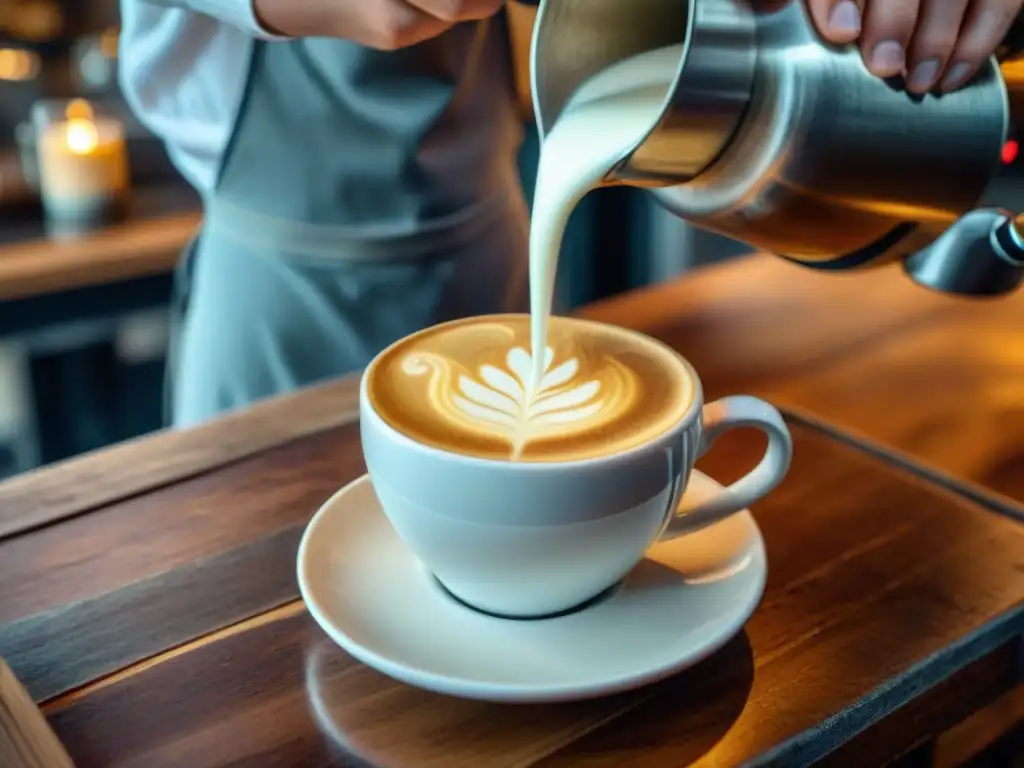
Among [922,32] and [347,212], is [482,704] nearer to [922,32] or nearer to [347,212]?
[922,32]

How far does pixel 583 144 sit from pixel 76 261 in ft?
4.37

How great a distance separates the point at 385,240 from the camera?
1.03 metres

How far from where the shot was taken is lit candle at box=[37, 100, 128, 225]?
1.77 m

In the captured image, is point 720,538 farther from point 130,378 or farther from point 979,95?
point 130,378

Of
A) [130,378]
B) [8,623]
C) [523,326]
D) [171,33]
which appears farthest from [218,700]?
[130,378]

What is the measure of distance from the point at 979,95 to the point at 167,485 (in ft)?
1.86

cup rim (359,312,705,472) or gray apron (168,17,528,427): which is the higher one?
cup rim (359,312,705,472)

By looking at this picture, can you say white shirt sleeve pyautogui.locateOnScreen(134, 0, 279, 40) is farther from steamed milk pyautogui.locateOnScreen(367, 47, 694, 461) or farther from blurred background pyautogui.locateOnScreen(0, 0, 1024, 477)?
Answer: blurred background pyautogui.locateOnScreen(0, 0, 1024, 477)

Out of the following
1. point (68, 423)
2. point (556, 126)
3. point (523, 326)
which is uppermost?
point (556, 126)

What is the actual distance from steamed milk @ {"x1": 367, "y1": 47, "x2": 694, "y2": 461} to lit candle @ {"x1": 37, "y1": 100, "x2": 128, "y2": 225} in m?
1.33

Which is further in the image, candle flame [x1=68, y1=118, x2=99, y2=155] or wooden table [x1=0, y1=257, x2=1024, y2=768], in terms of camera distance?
candle flame [x1=68, y1=118, x2=99, y2=155]

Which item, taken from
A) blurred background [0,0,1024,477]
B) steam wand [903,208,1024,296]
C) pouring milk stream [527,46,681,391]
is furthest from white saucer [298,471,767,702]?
blurred background [0,0,1024,477]

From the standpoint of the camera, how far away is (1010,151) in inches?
26.7

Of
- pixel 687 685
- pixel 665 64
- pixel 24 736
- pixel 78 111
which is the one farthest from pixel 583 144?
pixel 78 111
